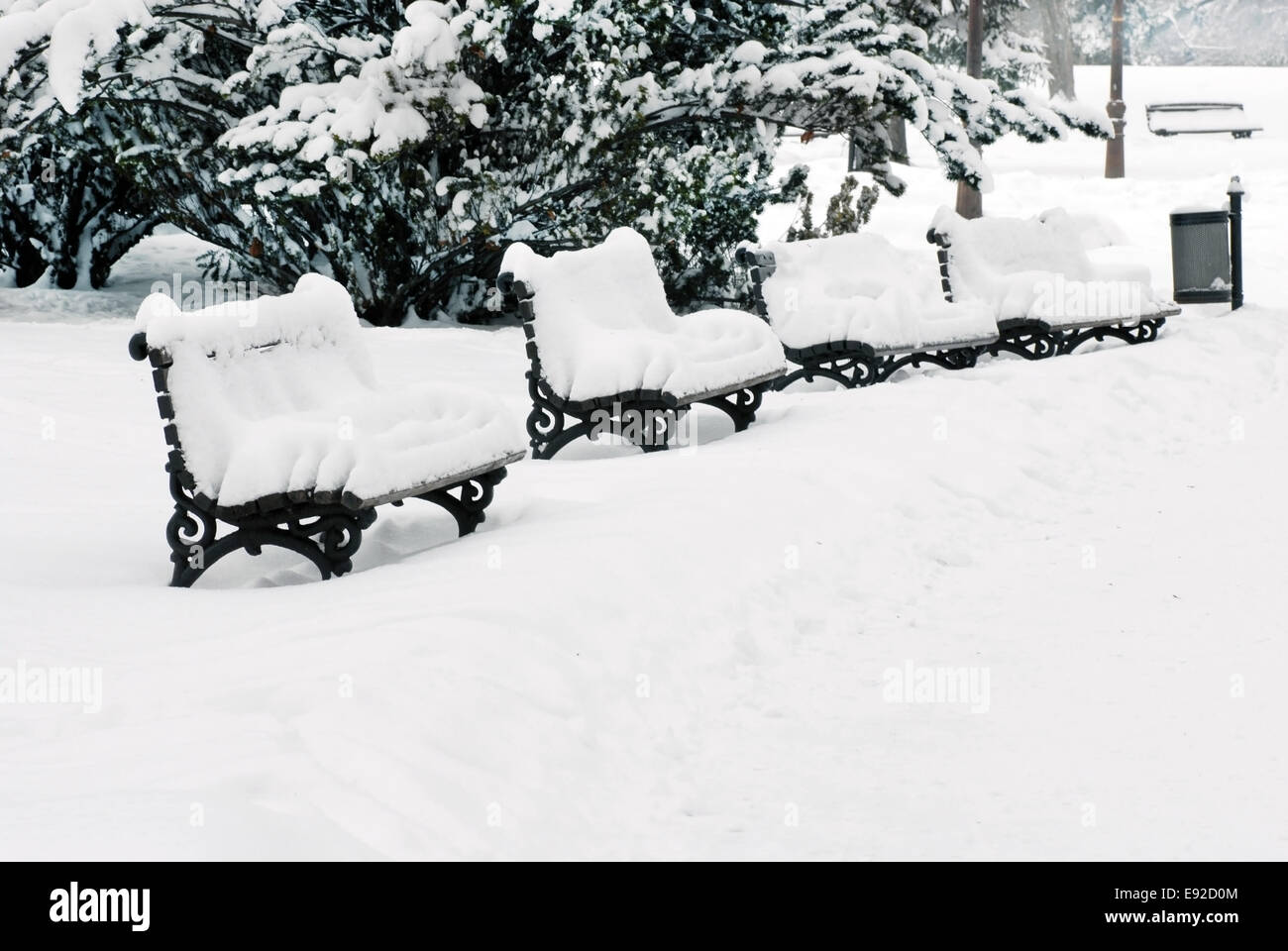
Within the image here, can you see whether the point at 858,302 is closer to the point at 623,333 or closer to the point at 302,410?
the point at 623,333

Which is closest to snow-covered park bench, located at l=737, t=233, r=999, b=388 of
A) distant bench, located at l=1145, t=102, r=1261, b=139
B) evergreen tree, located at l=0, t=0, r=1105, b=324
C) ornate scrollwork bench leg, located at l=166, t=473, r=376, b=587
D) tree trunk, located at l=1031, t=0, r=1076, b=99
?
evergreen tree, located at l=0, t=0, r=1105, b=324

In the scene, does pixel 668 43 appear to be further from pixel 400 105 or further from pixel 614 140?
pixel 400 105

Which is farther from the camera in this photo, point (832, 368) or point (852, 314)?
point (832, 368)

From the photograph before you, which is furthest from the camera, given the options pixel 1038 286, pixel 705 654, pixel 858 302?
pixel 1038 286

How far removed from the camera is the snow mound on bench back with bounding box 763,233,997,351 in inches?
365

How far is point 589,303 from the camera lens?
7.48 m

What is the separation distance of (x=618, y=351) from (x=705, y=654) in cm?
289

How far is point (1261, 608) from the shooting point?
488 centimetres

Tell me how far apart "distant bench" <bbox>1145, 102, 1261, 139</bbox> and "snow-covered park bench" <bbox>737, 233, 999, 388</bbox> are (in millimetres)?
22611

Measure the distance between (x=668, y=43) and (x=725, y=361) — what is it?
6481mm

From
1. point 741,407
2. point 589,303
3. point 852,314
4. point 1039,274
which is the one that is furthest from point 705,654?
point 1039,274

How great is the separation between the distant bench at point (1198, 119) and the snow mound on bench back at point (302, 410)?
91.0ft
